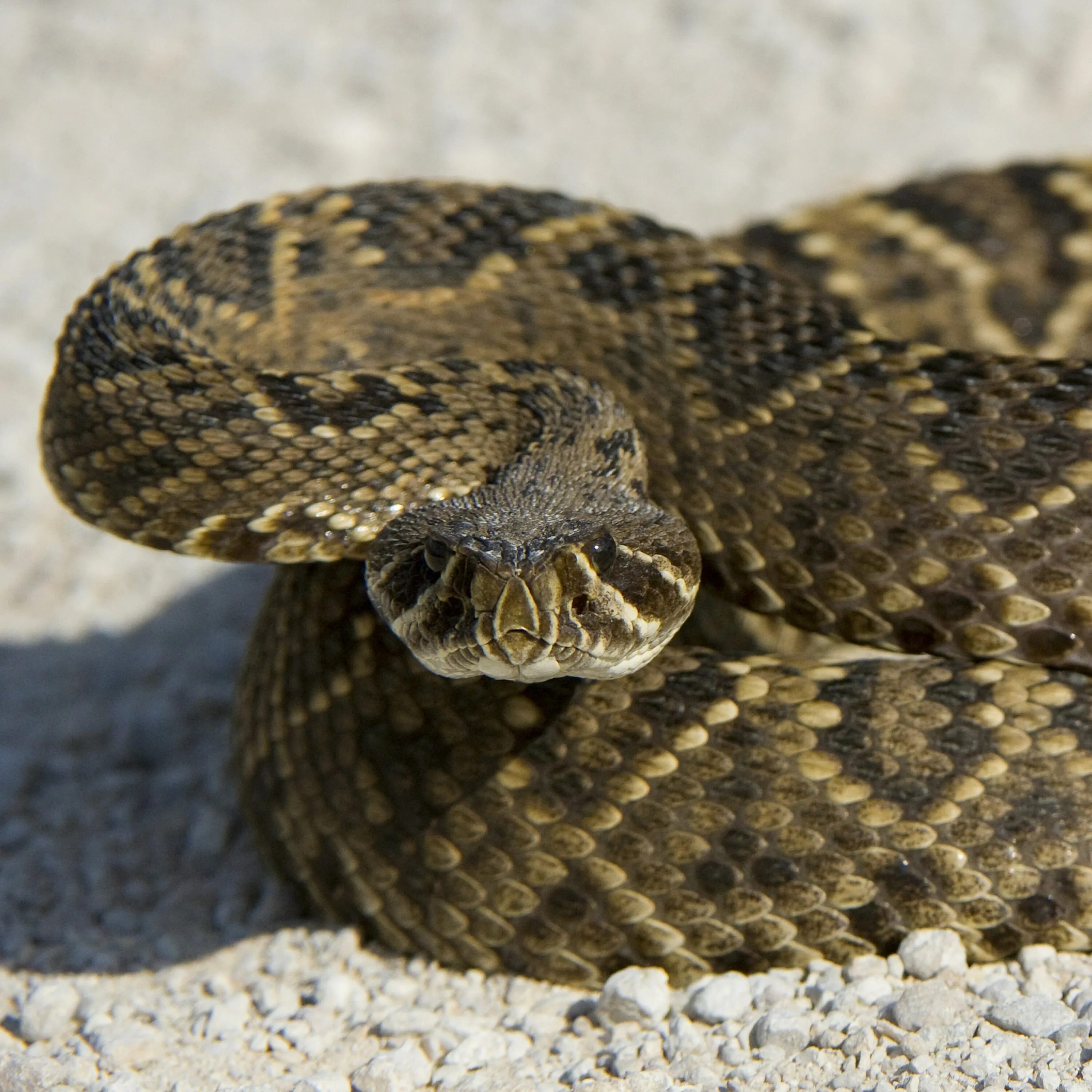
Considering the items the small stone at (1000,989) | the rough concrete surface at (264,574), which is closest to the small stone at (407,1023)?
the rough concrete surface at (264,574)

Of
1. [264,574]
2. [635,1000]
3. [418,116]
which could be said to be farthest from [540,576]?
[418,116]

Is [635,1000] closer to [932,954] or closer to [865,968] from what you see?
[865,968]

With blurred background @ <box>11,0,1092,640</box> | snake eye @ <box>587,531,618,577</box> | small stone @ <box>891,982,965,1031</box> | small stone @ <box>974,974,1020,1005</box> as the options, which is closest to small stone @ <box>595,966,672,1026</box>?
small stone @ <box>891,982,965,1031</box>

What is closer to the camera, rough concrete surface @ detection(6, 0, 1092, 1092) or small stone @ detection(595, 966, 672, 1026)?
rough concrete surface @ detection(6, 0, 1092, 1092)

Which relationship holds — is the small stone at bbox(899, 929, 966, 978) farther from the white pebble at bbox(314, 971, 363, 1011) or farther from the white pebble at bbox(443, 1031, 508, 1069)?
the white pebble at bbox(314, 971, 363, 1011)

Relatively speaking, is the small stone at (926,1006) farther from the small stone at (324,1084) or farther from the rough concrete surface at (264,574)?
the small stone at (324,1084)
